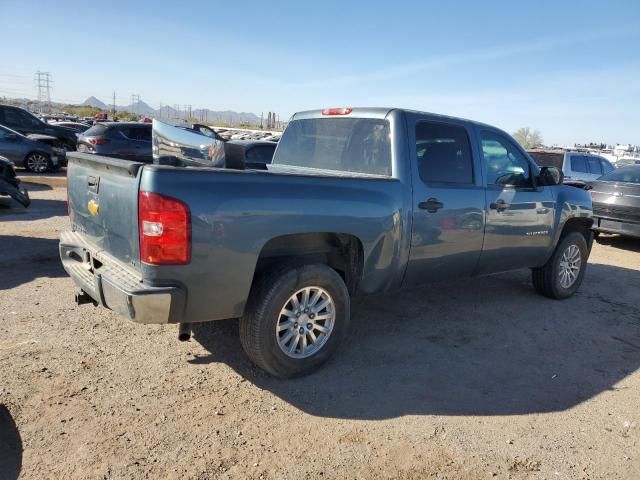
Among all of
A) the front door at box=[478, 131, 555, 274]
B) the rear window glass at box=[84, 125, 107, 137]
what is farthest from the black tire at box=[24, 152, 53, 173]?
the front door at box=[478, 131, 555, 274]

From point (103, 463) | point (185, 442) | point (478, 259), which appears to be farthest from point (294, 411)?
point (478, 259)

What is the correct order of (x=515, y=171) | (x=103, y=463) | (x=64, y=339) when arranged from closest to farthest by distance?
(x=103, y=463), (x=64, y=339), (x=515, y=171)

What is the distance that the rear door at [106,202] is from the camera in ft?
10.0

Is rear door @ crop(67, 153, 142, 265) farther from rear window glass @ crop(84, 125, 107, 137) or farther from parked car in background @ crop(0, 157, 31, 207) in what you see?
rear window glass @ crop(84, 125, 107, 137)

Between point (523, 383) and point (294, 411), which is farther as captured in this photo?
point (523, 383)

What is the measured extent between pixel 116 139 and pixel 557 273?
13.2 m

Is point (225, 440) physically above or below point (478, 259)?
below

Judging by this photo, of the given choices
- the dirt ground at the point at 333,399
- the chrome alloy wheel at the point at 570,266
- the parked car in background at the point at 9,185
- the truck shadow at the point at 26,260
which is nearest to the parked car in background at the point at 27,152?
the parked car in background at the point at 9,185

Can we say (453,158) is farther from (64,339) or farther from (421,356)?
(64,339)

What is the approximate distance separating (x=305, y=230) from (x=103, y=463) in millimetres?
1796

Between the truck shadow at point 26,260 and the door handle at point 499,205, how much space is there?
4.70 metres

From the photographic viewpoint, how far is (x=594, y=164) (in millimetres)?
13531

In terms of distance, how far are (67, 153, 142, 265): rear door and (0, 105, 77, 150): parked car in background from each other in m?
16.0

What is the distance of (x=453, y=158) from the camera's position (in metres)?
4.69
